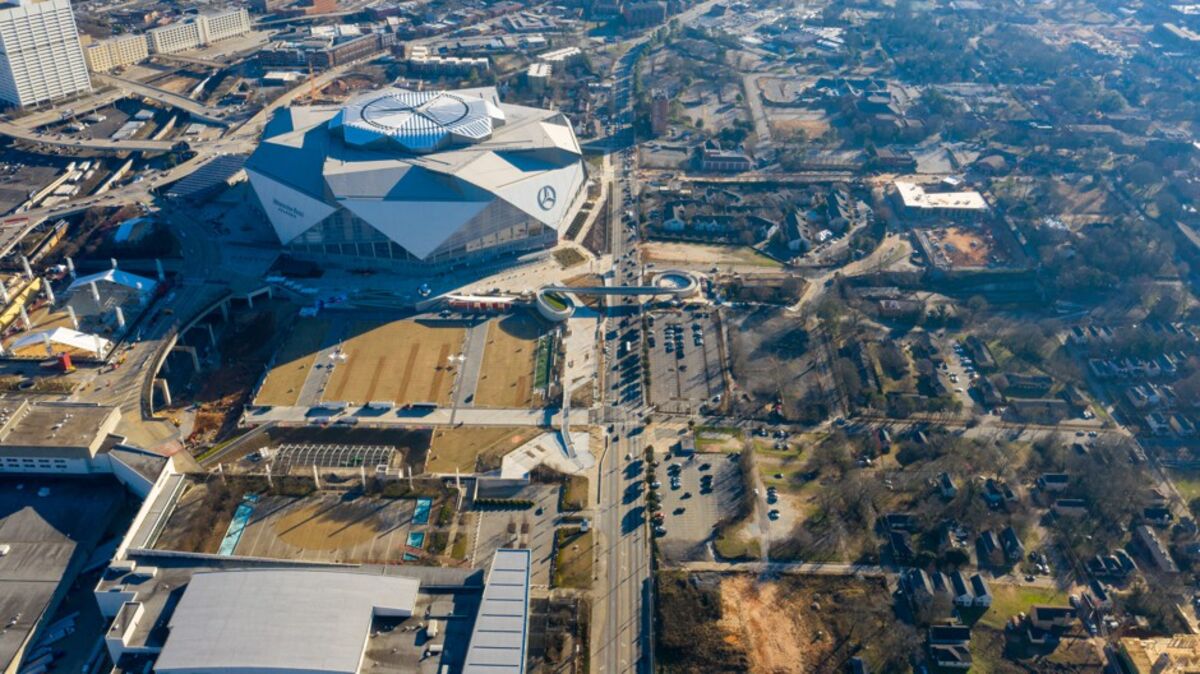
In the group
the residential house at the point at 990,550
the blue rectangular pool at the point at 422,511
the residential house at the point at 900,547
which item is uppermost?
the blue rectangular pool at the point at 422,511

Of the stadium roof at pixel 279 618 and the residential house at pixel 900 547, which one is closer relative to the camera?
the stadium roof at pixel 279 618

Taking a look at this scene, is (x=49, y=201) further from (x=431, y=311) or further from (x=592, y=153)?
(x=592, y=153)

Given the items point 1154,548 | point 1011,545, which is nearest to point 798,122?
point 1011,545

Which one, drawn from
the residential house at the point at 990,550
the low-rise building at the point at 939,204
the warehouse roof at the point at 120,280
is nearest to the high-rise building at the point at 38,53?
the warehouse roof at the point at 120,280

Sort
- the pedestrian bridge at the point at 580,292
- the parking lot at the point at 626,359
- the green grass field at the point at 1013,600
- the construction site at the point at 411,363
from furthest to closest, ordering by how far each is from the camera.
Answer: the pedestrian bridge at the point at 580,292, the parking lot at the point at 626,359, the construction site at the point at 411,363, the green grass field at the point at 1013,600

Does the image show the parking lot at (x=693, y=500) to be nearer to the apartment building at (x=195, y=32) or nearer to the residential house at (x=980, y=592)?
the residential house at (x=980, y=592)

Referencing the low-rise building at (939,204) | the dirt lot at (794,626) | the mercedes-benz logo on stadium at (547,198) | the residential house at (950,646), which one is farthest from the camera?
the low-rise building at (939,204)

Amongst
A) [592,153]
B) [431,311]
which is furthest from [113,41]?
[431,311]

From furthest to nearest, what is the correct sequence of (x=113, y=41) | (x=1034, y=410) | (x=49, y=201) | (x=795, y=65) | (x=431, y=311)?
(x=795, y=65), (x=113, y=41), (x=49, y=201), (x=431, y=311), (x=1034, y=410)
